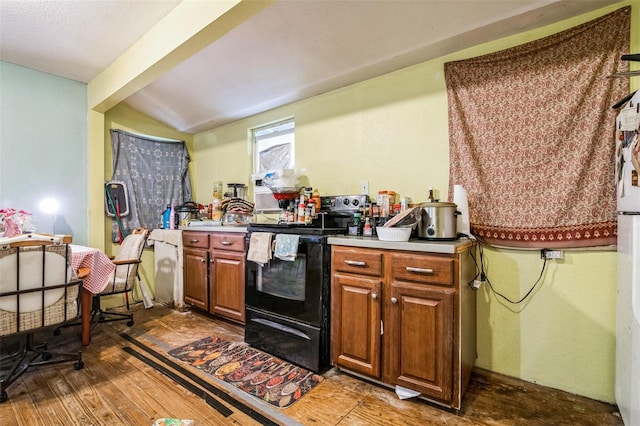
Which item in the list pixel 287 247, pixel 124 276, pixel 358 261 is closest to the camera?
pixel 358 261

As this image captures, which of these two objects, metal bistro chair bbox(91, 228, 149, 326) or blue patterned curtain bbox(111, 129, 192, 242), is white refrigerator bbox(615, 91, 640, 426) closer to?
metal bistro chair bbox(91, 228, 149, 326)

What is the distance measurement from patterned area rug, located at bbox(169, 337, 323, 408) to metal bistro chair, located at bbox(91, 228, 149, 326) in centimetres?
91

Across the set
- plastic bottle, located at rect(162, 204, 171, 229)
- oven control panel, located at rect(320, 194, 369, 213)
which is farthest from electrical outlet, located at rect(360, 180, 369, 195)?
plastic bottle, located at rect(162, 204, 171, 229)

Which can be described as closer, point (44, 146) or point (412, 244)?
point (412, 244)

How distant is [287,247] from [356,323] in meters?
0.70

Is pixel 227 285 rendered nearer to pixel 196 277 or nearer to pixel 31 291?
pixel 196 277

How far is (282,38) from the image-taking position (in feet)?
7.27

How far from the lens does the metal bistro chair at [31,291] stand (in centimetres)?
169

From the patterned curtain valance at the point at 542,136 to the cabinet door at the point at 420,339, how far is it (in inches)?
28.9

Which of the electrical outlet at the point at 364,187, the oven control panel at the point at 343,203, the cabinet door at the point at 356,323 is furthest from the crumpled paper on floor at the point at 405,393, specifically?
the electrical outlet at the point at 364,187

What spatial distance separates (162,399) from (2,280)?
3.68 ft

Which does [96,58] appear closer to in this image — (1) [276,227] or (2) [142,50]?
(2) [142,50]

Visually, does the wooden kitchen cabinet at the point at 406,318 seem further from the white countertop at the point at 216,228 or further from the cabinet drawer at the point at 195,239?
the cabinet drawer at the point at 195,239

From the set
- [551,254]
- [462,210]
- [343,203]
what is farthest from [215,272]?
[551,254]
